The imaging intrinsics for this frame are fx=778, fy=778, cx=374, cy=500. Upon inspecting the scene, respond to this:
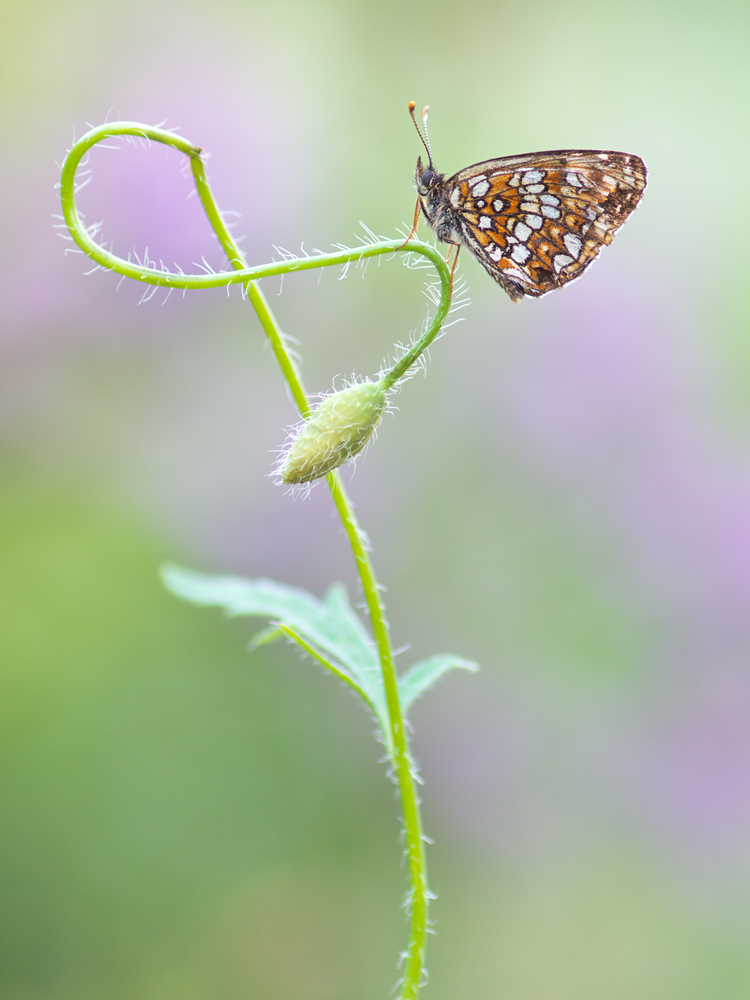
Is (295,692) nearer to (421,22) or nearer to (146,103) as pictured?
(146,103)

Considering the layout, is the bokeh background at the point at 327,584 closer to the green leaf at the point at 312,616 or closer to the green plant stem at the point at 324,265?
the green leaf at the point at 312,616

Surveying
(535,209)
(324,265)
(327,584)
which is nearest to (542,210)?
(535,209)

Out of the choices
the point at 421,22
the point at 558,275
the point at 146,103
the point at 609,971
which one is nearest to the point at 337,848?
the point at 609,971

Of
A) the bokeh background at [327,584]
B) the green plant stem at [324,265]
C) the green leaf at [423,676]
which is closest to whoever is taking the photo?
the green plant stem at [324,265]

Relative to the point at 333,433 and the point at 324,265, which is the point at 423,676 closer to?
the point at 333,433

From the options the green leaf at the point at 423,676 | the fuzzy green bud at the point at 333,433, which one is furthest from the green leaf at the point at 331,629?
the fuzzy green bud at the point at 333,433

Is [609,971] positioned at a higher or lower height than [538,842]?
lower
